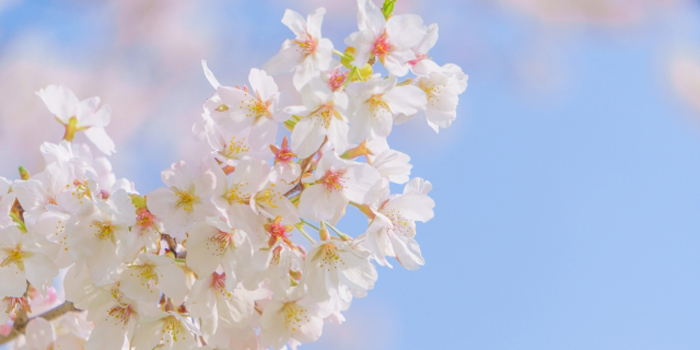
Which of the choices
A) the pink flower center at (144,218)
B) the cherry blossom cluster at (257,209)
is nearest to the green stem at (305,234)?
the cherry blossom cluster at (257,209)

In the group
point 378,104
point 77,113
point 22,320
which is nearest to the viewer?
point 378,104

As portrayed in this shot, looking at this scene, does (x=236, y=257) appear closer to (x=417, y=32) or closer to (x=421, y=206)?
(x=421, y=206)

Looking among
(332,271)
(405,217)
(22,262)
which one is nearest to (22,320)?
(22,262)

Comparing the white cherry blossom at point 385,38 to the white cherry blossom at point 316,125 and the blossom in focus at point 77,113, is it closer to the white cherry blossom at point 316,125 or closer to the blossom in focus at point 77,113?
the white cherry blossom at point 316,125

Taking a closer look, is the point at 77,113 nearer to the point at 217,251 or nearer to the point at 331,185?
the point at 217,251

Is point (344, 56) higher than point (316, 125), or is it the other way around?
point (344, 56)

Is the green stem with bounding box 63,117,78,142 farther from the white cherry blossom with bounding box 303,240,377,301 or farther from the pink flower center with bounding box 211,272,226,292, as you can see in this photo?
the white cherry blossom with bounding box 303,240,377,301

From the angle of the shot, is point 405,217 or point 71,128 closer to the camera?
point 405,217

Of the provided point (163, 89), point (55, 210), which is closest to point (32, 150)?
point (163, 89)

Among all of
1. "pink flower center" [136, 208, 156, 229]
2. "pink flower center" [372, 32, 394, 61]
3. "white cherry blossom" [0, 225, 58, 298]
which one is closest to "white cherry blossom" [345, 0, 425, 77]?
"pink flower center" [372, 32, 394, 61]
